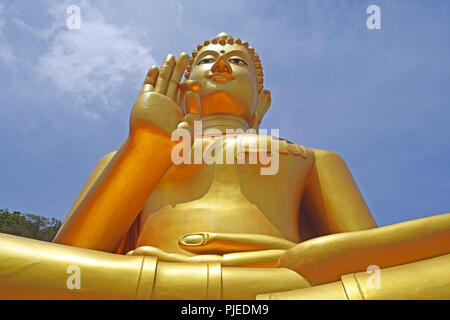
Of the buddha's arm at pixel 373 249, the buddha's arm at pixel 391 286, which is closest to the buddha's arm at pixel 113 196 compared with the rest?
the buddha's arm at pixel 373 249

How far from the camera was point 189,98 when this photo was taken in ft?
10.6

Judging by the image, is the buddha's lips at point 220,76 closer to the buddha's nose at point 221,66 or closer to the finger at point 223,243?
the buddha's nose at point 221,66

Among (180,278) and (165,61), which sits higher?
(165,61)

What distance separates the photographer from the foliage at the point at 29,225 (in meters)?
9.40

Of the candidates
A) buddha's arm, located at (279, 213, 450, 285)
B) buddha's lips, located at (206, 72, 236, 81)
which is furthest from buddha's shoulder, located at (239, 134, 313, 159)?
buddha's arm, located at (279, 213, 450, 285)

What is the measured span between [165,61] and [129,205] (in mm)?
1113

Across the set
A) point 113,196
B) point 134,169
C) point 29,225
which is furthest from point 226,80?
point 29,225

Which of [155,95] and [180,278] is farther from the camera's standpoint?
[155,95]

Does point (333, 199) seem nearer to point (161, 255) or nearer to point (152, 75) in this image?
point (161, 255)

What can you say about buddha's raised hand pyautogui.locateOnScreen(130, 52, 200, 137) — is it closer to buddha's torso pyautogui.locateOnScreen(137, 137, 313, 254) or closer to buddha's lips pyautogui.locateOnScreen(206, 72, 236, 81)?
buddha's torso pyautogui.locateOnScreen(137, 137, 313, 254)

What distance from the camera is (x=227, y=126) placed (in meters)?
4.62

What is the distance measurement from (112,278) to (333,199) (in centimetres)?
221
